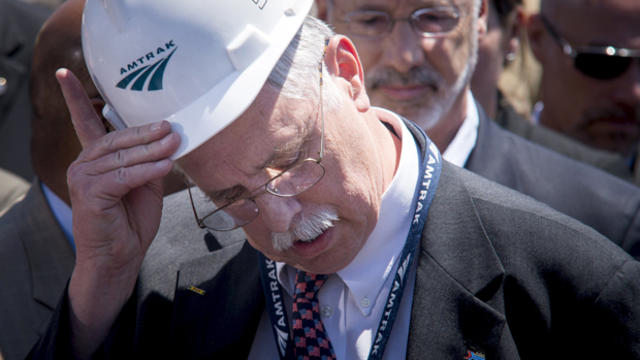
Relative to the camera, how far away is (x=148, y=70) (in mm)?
2402

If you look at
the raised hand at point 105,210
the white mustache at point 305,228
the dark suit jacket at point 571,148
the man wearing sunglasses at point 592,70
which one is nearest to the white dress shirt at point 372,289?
the white mustache at point 305,228

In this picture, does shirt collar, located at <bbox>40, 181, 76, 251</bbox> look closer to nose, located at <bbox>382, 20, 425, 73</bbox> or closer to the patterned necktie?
the patterned necktie

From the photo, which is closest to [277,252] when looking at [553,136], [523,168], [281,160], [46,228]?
[281,160]

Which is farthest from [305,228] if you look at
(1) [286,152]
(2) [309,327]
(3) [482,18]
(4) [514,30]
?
(4) [514,30]

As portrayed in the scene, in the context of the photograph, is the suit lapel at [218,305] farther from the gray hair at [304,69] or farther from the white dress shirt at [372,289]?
the gray hair at [304,69]

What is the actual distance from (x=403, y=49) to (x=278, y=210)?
1791mm

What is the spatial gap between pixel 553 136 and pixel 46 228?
298 cm

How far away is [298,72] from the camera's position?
8.46 feet

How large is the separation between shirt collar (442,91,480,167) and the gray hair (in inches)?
60.8

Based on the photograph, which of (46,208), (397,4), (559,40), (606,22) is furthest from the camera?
(559,40)

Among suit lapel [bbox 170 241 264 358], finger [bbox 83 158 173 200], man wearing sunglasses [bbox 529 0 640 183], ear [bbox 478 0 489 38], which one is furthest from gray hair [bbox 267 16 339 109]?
man wearing sunglasses [bbox 529 0 640 183]

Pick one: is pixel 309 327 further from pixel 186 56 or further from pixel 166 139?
pixel 186 56

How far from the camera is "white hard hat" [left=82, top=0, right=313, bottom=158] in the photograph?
2371 millimetres

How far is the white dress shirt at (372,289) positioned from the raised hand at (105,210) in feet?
1.77
